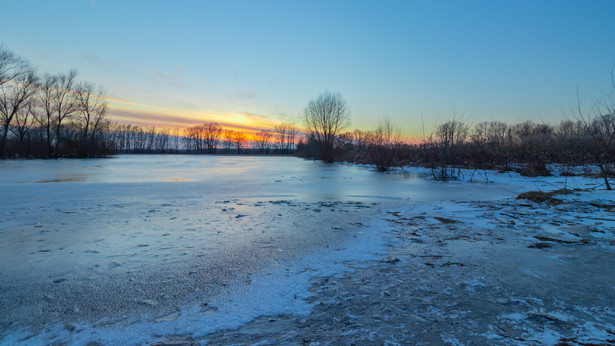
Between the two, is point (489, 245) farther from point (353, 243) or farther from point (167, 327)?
point (167, 327)

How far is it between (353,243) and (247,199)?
3688 millimetres

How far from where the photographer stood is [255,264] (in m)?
2.67

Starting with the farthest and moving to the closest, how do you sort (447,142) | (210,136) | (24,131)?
(210,136) < (24,131) < (447,142)

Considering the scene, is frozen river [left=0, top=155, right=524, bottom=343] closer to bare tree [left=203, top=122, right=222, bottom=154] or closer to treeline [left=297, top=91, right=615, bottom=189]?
treeline [left=297, top=91, right=615, bottom=189]

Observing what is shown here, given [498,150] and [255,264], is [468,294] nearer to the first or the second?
[255,264]

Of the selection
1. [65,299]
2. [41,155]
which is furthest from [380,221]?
[41,155]

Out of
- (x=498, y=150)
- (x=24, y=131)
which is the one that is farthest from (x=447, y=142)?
(x=24, y=131)

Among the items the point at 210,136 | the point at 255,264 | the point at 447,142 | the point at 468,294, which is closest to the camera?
the point at 468,294

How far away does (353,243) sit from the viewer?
3.37 m

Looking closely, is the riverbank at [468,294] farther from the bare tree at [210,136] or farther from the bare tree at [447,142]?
the bare tree at [210,136]

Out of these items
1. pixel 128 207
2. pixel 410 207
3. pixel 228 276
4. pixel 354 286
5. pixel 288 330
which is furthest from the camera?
pixel 410 207

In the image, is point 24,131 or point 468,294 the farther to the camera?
point 24,131

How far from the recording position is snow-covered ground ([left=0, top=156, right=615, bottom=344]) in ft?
5.55

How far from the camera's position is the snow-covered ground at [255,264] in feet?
5.55
